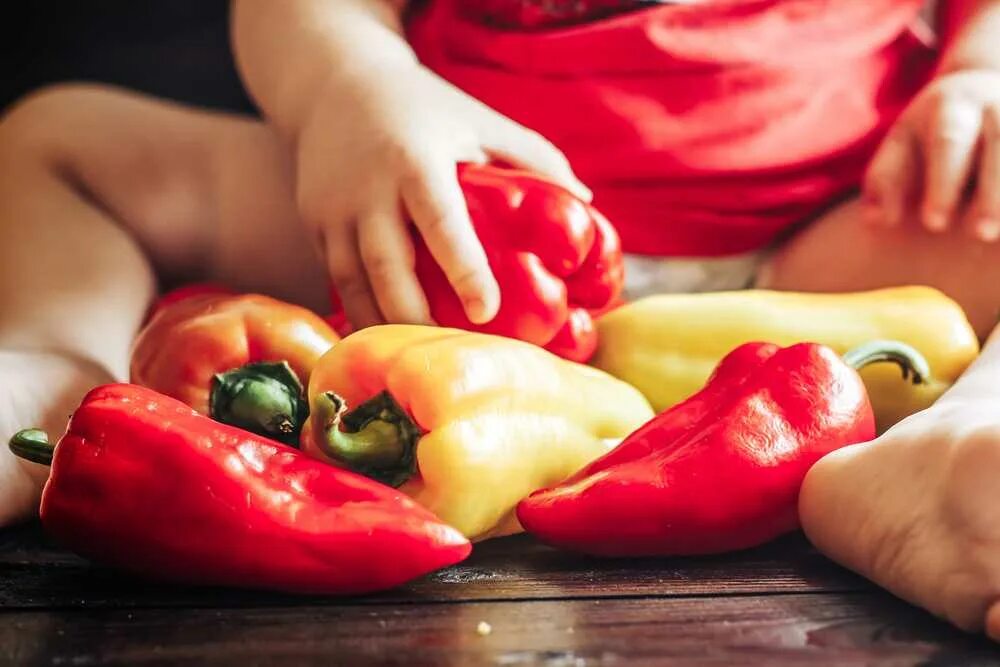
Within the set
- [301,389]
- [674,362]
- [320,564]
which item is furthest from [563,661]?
[674,362]

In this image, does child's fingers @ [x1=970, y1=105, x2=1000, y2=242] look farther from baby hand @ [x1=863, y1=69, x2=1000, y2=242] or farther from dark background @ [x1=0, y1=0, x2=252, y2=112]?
dark background @ [x1=0, y1=0, x2=252, y2=112]

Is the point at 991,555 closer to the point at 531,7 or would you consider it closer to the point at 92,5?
the point at 531,7

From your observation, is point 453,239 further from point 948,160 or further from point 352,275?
point 948,160

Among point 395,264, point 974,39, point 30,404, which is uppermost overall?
point 974,39

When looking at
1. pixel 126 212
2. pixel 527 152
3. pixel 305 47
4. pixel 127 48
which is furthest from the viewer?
pixel 127 48

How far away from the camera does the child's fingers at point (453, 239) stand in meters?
0.77

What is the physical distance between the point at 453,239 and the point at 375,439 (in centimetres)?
18

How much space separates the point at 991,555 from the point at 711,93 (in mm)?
635

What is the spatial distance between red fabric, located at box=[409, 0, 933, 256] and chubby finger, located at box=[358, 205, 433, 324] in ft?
1.03

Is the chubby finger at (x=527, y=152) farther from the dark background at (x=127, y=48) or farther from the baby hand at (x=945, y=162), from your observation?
the dark background at (x=127, y=48)

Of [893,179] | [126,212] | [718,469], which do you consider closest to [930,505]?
[718,469]

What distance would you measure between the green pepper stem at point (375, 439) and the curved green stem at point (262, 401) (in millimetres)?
50

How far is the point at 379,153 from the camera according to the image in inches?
32.1

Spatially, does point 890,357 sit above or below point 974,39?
below
